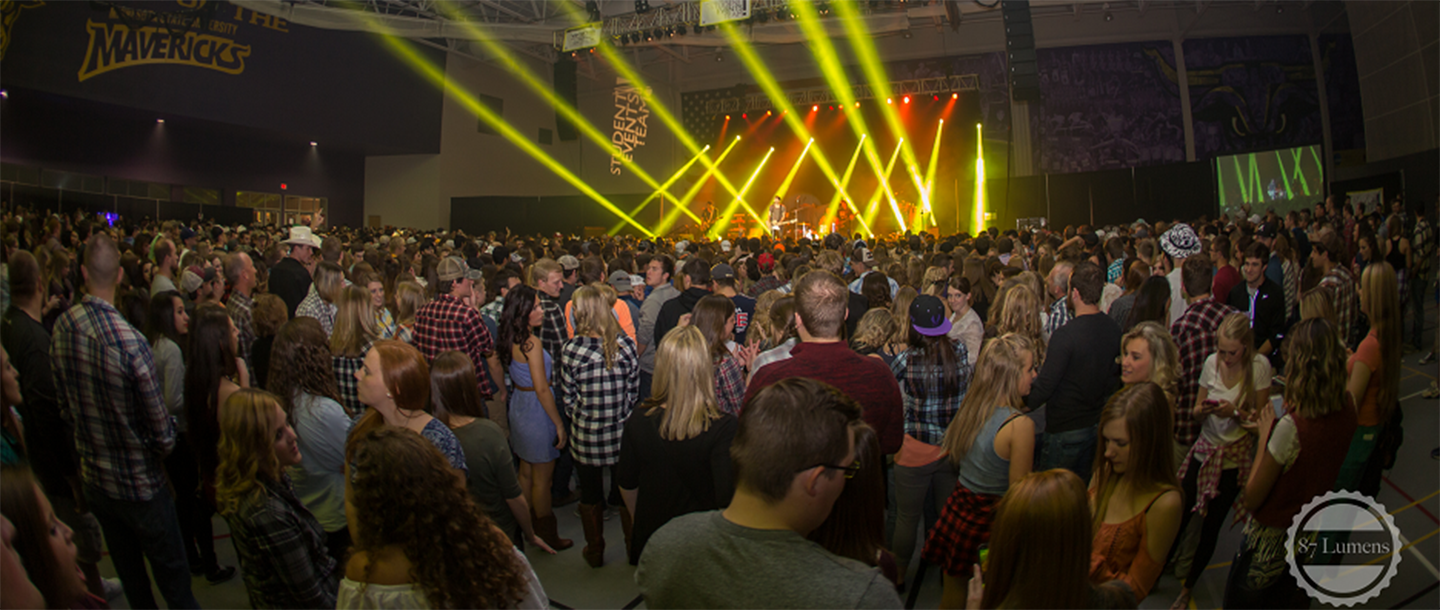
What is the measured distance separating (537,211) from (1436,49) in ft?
65.6

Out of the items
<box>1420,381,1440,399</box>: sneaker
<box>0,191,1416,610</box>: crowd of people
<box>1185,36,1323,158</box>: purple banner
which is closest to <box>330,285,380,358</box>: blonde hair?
<box>0,191,1416,610</box>: crowd of people

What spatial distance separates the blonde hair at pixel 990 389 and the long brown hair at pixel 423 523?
5.78 feet

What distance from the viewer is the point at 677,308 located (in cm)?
457

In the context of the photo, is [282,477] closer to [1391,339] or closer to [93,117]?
[1391,339]

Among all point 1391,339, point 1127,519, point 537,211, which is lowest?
point 1127,519

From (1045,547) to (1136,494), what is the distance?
82 cm

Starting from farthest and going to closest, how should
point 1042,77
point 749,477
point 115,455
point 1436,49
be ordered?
point 1042,77 < point 1436,49 < point 115,455 < point 749,477

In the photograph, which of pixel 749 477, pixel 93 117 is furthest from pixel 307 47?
pixel 749 477

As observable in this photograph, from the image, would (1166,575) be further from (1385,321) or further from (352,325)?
(352,325)

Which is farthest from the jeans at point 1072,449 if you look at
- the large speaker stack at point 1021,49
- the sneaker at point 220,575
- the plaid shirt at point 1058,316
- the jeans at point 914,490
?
the large speaker stack at point 1021,49

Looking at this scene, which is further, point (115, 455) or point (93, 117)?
point (93, 117)

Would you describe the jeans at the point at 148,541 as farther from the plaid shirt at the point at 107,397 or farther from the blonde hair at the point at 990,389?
the blonde hair at the point at 990,389

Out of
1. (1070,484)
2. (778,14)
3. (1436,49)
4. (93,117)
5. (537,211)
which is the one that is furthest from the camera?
(537,211)

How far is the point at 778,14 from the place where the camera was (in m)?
13.7
